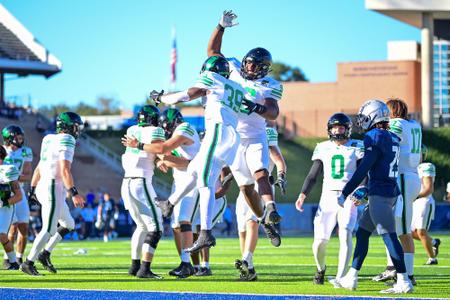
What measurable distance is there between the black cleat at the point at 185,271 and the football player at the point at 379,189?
99.1 inches

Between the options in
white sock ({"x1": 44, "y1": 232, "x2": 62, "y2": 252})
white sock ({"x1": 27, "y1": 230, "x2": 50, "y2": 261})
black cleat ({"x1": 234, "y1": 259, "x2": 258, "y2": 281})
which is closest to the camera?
black cleat ({"x1": 234, "y1": 259, "x2": 258, "y2": 281})

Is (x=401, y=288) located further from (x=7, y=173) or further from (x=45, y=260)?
(x=7, y=173)

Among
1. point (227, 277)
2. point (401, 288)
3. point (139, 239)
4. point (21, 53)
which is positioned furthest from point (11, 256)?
point (21, 53)

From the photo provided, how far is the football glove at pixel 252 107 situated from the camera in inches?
426

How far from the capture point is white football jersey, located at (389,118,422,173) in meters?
11.6

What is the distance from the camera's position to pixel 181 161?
1270cm

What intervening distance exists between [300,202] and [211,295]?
2.49 metres

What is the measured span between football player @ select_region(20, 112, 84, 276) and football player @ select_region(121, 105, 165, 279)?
0.80 metres

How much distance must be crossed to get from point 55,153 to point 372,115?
178 inches

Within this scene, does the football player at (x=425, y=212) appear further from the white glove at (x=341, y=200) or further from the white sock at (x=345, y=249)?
the white glove at (x=341, y=200)

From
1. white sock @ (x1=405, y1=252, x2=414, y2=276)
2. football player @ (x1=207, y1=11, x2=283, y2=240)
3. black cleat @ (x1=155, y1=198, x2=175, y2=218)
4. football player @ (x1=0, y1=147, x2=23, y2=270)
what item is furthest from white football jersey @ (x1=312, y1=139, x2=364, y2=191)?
football player @ (x1=0, y1=147, x2=23, y2=270)

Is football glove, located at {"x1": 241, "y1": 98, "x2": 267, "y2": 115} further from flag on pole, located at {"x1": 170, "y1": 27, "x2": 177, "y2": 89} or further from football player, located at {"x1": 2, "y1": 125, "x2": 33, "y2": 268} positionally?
flag on pole, located at {"x1": 170, "y1": 27, "x2": 177, "y2": 89}

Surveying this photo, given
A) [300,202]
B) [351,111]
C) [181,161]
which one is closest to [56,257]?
[181,161]

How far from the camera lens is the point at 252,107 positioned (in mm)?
10820
